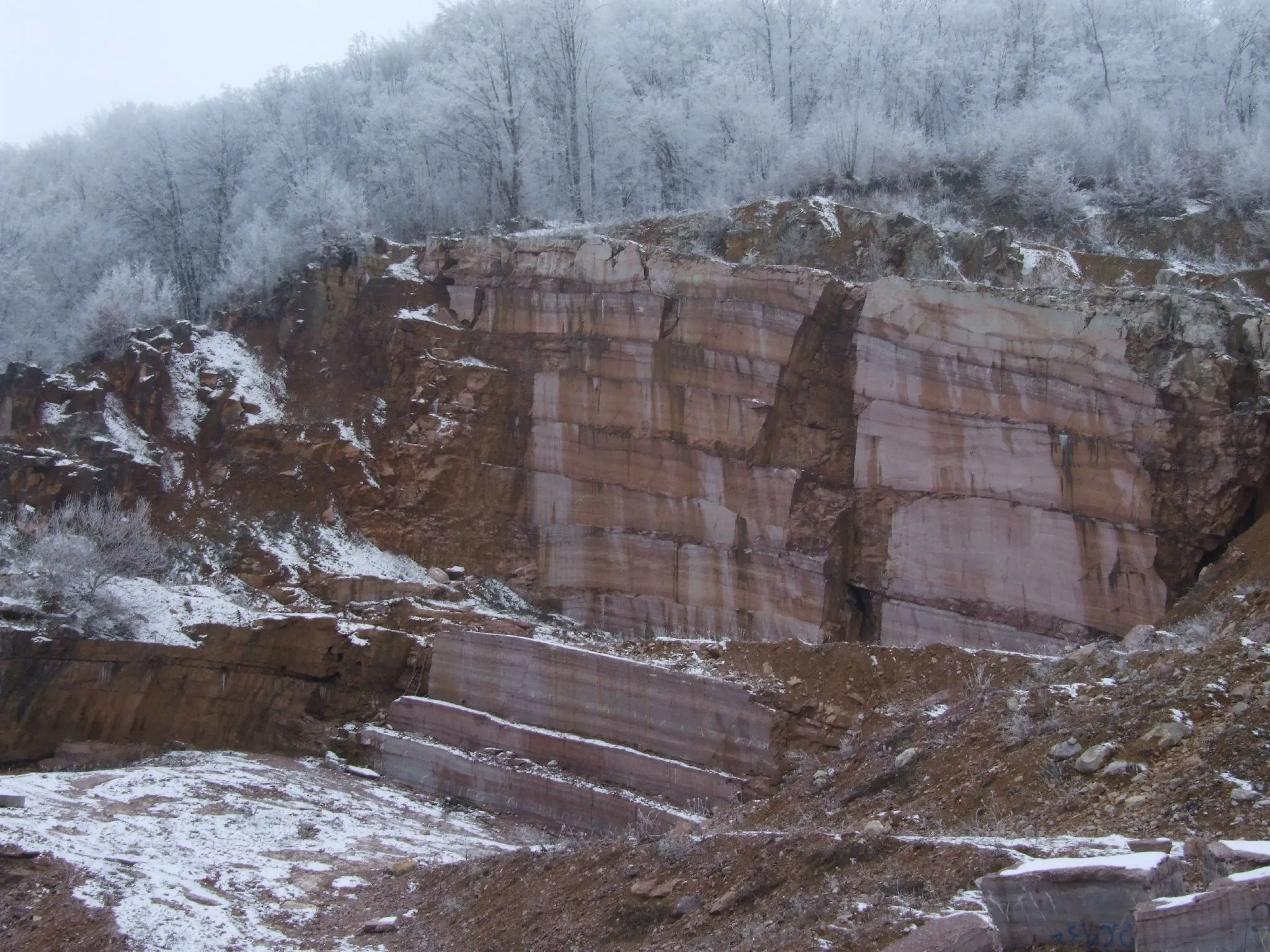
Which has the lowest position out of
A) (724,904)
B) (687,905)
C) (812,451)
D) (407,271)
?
(687,905)

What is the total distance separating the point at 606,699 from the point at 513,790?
5.55 ft

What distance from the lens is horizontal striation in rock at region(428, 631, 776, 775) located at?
13914mm

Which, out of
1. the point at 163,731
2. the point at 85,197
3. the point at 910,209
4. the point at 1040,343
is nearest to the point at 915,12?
the point at 910,209

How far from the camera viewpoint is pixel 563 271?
19.3m

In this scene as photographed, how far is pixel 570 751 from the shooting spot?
1488 cm

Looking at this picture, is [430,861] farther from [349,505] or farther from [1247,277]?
[1247,277]

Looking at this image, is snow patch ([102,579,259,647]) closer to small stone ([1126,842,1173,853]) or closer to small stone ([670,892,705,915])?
small stone ([670,892,705,915])

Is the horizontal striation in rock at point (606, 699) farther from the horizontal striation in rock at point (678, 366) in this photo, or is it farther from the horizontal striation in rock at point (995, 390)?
the horizontal striation in rock at point (995, 390)

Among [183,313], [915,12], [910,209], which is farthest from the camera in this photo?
[915,12]

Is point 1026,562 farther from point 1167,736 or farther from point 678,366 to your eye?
point 1167,736

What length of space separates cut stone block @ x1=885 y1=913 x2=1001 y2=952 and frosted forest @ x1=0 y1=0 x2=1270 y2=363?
17554 mm

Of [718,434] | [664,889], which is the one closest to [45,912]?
[664,889]

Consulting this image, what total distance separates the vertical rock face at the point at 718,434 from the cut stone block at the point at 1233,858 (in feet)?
30.2

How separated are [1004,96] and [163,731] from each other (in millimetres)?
23407
